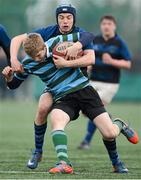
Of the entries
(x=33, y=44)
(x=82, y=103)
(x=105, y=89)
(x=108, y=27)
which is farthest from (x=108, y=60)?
(x=33, y=44)

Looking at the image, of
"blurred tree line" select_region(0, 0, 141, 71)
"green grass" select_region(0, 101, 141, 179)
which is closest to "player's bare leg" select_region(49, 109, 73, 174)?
"green grass" select_region(0, 101, 141, 179)

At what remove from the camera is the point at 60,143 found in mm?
7723

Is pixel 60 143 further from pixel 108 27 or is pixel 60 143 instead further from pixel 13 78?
pixel 108 27

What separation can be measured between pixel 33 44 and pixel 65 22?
0.62m

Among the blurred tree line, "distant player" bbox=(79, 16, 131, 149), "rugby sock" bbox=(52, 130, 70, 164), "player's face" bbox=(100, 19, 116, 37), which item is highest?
"rugby sock" bbox=(52, 130, 70, 164)

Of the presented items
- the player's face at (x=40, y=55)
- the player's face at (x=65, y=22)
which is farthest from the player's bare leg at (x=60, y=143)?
the player's face at (x=65, y=22)

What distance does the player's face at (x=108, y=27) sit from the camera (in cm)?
1281

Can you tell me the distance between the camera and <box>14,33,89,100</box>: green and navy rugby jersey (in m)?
8.05

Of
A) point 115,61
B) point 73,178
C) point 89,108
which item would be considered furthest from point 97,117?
point 115,61

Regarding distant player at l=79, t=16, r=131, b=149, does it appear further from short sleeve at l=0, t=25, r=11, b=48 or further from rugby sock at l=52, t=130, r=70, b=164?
rugby sock at l=52, t=130, r=70, b=164

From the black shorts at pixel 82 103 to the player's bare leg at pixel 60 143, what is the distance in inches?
7.3

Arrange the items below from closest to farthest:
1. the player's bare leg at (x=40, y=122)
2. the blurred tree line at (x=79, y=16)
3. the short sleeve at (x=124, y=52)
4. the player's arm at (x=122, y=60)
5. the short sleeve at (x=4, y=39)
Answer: the player's bare leg at (x=40, y=122), the short sleeve at (x=4, y=39), the player's arm at (x=122, y=60), the short sleeve at (x=124, y=52), the blurred tree line at (x=79, y=16)

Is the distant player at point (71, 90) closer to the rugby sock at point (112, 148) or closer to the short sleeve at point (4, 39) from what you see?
the rugby sock at point (112, 148)

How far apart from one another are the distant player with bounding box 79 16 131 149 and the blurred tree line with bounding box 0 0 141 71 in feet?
57.0
